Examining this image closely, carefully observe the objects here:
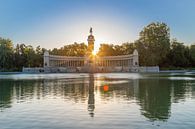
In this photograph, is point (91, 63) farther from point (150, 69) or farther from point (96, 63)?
point (150, 69)

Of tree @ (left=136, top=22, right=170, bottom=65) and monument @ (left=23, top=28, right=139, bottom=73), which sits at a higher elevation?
tree @ (left=136, top=22, right=170, bottom=65)

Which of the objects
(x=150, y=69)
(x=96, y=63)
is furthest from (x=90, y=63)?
(x=150, y=69)

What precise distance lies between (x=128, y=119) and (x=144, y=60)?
70163mm

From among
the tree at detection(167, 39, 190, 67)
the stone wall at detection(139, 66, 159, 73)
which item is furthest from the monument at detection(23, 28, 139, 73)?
the tree at detection(167, 39, 190, 67)

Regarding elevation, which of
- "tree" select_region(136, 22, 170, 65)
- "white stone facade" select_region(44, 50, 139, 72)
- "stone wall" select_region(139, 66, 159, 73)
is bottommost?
"stone wall" select_region(139, 66, 159, 73)

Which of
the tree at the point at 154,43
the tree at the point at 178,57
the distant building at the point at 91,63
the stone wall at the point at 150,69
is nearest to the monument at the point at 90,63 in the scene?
the distant building at the point at 91,63

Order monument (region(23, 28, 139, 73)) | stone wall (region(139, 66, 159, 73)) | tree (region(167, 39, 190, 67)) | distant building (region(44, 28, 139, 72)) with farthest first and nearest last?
tree (region(167, 39, 190, 67)), distant building (region(44, 28, 139, 72)), monument (region(23, 28, 139, 73)), stone wall (region(139, 66, 159, 73))

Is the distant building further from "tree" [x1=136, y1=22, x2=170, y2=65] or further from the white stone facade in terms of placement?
"tree" [x1=136, y1=22, x2=170, y2=65]

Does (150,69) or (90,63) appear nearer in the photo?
(150,69)

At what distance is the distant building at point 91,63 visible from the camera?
77750 mm

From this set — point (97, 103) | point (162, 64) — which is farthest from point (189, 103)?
point (162, 64)

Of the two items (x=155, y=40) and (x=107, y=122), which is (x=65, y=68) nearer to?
(x=155, y=40)

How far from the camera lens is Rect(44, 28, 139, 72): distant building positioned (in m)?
77.8

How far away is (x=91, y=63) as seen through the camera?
81.2 m
